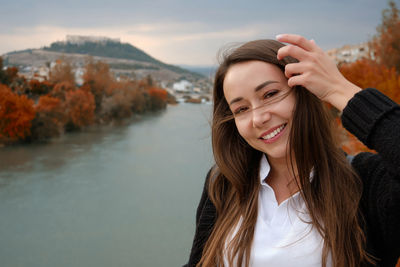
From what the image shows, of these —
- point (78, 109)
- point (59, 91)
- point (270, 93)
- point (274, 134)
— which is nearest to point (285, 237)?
point (274, 134)

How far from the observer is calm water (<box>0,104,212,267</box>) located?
19.0 feet

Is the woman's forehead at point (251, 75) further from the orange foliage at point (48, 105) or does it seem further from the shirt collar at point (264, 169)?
the orange foliage at point (48, 105)

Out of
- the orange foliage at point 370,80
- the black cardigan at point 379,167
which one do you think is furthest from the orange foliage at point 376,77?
the black cardigan at point 379,167

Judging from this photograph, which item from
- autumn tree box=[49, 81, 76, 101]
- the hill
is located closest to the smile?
autumn tree box=[49, 81, 76, 101]

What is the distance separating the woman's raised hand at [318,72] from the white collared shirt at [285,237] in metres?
0.33

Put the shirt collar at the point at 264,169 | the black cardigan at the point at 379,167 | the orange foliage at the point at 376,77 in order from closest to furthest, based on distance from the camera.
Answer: the black cardigan at the point at 379,167 < the shirt collar at the point at 264,169 < the orange foliage at the point at 376,77

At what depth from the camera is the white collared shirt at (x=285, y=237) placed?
0.83 m

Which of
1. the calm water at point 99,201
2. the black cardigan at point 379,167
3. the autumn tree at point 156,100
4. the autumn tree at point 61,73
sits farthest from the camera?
the autumn tree at point 156,100

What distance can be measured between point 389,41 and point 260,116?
40.2ft

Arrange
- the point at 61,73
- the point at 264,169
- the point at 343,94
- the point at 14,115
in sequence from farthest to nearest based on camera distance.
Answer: the point at 61,73 → the point at 14,115 → the point at 264,169 → the point at 343,94

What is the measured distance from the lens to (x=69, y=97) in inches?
531

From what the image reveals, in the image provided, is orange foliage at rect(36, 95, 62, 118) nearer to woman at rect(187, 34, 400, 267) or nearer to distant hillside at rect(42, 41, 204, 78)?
woman at rect(187, 34, 400, 267)

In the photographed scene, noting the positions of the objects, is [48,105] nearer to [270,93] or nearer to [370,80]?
[370,80]

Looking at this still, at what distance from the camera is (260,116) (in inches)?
33.7
